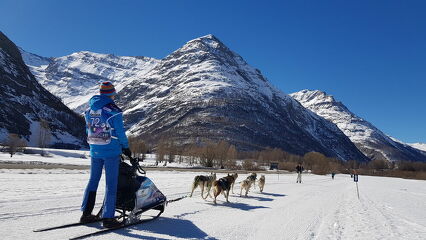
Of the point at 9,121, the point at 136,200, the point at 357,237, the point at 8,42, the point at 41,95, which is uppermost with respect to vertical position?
the point at 8,42

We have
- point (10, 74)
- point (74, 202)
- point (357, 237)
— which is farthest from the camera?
point (10, 74)

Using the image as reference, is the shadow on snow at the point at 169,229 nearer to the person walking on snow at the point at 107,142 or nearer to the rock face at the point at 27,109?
the person walking on snow at the point at 107,142

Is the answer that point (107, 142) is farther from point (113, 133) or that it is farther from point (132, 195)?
point (132, 195)

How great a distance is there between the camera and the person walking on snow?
6.10 m

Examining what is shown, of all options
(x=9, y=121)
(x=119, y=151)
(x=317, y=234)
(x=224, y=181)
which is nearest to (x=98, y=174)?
(x=119, y=151)

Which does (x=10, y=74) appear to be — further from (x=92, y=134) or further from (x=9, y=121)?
(x=92, y=134)

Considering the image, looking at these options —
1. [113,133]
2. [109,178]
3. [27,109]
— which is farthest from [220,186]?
→ [27,109]

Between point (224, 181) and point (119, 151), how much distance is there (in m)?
6.41

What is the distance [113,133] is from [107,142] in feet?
0.63

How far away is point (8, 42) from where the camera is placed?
174500 millimetres

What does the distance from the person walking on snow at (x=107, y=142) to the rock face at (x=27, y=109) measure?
4943 inches

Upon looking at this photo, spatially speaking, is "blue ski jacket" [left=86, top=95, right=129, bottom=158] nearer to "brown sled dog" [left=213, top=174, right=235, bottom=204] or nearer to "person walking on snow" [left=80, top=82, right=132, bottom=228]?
"person walking on snow" [left=80, top=82, right=132, bottom=228]

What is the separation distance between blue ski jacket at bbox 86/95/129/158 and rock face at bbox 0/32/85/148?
125659mm

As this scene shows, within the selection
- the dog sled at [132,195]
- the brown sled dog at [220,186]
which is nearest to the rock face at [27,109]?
the brown sled dog at [220,186]
